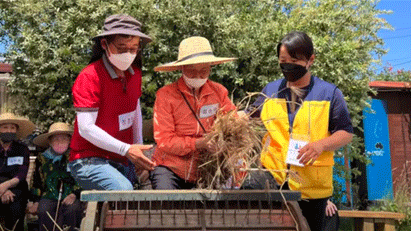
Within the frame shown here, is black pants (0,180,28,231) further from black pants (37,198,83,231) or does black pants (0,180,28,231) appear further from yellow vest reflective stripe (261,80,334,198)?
yellow vest reflective stripe (261,80,334,198)

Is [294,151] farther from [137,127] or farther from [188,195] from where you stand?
[137,127]

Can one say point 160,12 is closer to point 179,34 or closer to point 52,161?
point 179,34

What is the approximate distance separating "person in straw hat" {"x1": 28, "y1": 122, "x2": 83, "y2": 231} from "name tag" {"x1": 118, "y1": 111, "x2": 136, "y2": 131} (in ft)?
8.08

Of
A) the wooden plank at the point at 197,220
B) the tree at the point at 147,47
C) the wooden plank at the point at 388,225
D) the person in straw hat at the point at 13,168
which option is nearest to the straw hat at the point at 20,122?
the person in straw hat at the point at 13,168

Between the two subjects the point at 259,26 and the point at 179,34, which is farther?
the point at 259,26

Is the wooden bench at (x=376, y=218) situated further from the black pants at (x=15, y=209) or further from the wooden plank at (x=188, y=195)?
the black pants at (x=15, y=209)

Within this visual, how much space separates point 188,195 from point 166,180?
650mm

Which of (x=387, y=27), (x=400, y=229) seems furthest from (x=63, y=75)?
(x=387, y=27)

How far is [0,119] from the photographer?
659cm

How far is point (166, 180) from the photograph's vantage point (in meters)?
3.64

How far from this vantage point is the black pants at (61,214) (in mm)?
6188

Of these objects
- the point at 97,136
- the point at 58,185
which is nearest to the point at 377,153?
the point at 58,185

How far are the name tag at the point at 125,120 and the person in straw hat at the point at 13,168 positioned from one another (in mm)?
3027

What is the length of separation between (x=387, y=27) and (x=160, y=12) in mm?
7899
